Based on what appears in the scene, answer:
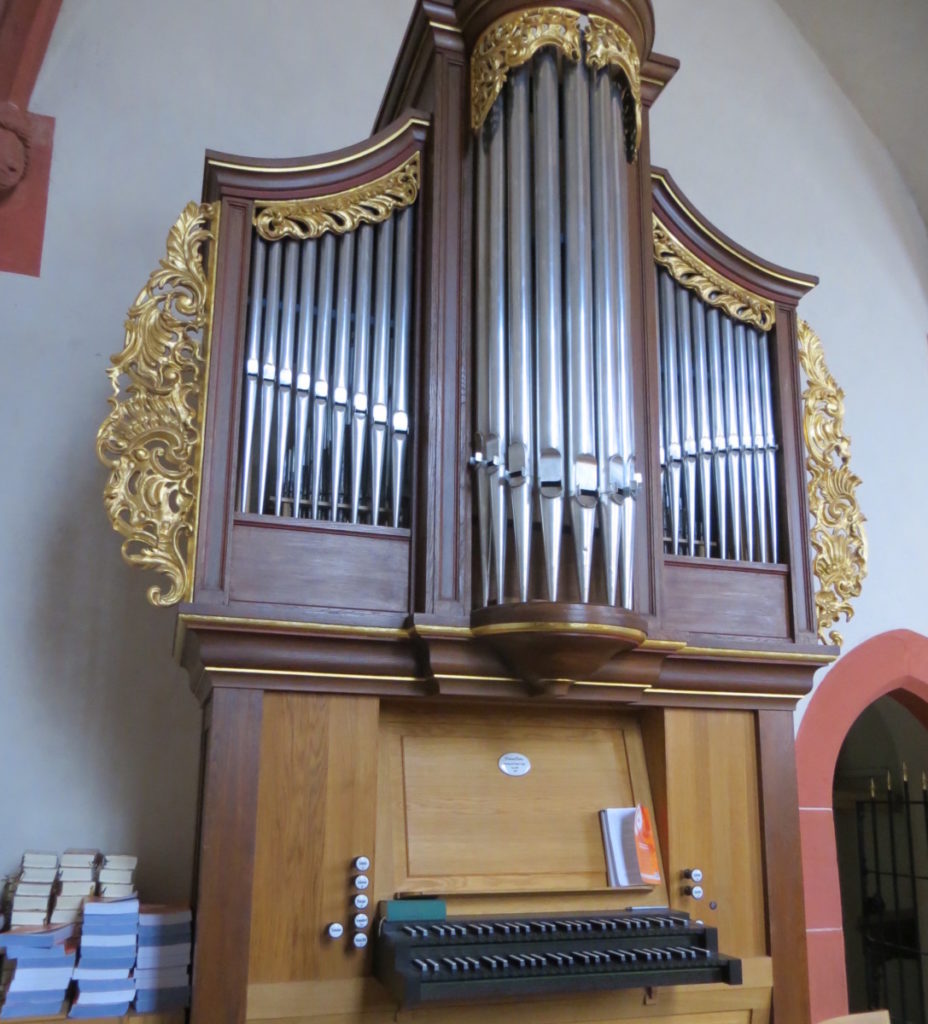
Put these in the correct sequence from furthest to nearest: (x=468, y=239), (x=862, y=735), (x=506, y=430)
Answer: (x=862, y=735) < (x=468, y=239) < (x=506, y=430)

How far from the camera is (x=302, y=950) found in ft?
11.5

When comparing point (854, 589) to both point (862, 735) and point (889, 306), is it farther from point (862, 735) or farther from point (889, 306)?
point (862, 735)

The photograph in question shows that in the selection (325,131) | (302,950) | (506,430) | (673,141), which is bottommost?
(302,950)

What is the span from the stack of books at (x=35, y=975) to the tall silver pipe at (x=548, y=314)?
2042mm

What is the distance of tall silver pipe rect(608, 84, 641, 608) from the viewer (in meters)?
3.90

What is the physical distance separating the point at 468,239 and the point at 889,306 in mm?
4079

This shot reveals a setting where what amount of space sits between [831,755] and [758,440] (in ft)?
7.50

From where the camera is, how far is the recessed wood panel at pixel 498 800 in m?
3.84

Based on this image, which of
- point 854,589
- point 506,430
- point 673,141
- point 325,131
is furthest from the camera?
point 673,141

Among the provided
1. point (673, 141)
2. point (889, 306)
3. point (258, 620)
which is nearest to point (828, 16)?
point (673, 141)

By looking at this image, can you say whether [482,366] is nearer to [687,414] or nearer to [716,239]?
[687,414]

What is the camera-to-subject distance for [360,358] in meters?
3.98

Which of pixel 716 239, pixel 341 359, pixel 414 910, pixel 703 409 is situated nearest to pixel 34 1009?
pixel 414 910

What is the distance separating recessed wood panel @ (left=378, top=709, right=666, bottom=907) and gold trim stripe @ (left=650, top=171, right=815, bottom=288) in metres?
2.18
